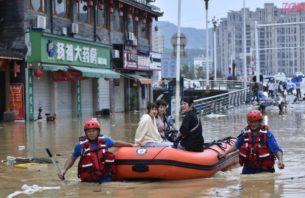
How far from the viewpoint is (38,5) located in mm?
30641

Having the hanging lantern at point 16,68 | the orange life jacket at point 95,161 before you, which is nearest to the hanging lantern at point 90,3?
the hanging lantern at point 16,68

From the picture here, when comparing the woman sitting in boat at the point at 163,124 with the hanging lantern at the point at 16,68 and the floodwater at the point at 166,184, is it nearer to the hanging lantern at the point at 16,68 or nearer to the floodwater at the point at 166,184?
the floodwater at the point at 166,184

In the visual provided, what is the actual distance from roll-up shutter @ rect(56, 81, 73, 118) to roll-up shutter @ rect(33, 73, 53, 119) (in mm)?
992

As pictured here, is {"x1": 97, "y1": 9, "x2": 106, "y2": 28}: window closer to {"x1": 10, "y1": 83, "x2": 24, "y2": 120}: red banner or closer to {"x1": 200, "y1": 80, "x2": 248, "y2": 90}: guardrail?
{"x1": 10, "y1": 83, "x2": 24, "y2": 120}: red banner

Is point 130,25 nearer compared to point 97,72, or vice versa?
point 97,72

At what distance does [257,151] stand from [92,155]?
8.41 feet

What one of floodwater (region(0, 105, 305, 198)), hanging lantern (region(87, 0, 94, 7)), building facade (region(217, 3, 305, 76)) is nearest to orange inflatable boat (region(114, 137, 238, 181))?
floodwater (region(0, 105, 305, 198))

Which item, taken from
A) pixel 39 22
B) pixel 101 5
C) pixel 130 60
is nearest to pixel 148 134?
pixel 39 22

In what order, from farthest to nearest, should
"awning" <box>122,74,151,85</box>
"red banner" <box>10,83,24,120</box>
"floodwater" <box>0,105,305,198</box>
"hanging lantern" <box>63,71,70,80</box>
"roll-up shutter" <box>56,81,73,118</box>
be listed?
"awning" <box>122,74,151,85</box>
"roll-up shutter" <box>56,81,73,118</box>
"hanging lantern" <box>63,71,70,80</box>
"red banner" <box>10,83,24,120</box>
"floodwater" <box>0,105,305,198</box>

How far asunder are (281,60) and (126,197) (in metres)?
132

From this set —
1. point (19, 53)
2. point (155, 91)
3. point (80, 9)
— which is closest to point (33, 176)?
point (19, 53)

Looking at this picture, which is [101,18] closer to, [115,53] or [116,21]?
[115,53]

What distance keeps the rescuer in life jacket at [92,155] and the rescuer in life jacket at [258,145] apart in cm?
208

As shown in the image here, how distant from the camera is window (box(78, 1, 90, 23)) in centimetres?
3529
